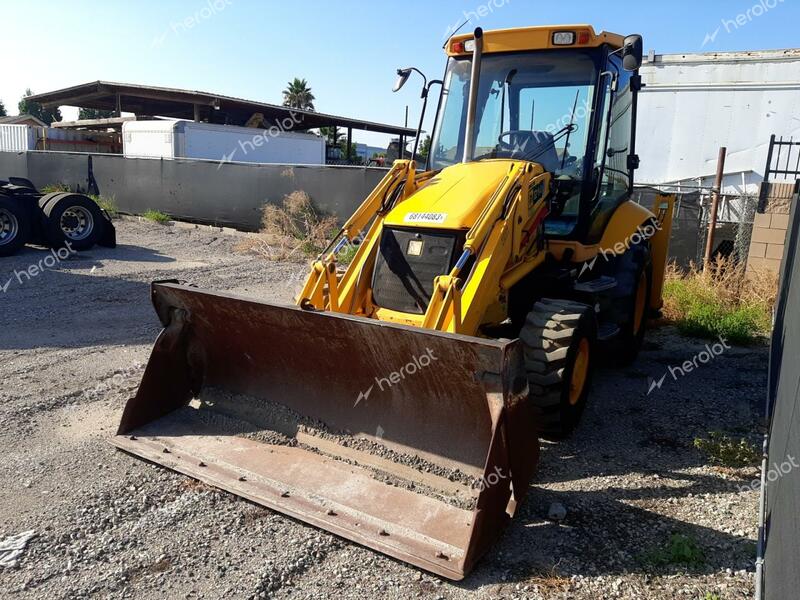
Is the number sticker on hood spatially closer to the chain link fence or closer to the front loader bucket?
the front loader bucket

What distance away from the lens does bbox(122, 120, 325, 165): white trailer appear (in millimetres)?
21609

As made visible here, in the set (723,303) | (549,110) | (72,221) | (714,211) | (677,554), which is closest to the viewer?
(677,554)

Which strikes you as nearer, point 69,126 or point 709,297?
point 709,297

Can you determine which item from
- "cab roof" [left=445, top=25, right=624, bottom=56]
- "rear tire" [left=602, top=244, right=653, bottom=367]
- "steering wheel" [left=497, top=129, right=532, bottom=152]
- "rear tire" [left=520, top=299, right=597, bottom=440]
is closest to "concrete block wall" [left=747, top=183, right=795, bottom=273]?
"rear tire" [left=602, top=244, right=653, bottom=367]

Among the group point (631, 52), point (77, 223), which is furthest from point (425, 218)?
→ point (77, 223)

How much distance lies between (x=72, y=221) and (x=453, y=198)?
10284 millimetres

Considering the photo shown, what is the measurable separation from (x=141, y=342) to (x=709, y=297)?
697 cm

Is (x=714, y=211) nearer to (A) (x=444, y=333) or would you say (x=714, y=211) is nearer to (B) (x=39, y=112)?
(A) (x=444, y=333)

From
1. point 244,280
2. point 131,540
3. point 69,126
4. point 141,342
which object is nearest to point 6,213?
point 244,280

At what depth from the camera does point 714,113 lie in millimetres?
14492

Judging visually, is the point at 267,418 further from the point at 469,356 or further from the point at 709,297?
the point at 709,297

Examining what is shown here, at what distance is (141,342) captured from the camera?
263 inches

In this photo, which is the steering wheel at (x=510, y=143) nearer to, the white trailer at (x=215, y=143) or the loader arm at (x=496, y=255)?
the loader arm at (x=496, y=255)

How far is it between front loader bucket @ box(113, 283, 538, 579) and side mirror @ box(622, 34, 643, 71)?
8.50 feet
